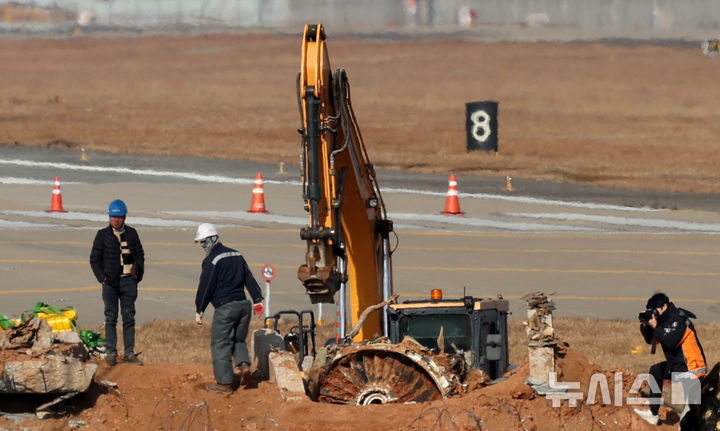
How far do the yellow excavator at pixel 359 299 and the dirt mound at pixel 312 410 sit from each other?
1.10 ft

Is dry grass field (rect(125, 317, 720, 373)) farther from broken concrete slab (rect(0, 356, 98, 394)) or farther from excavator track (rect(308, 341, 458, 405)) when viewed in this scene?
excavator track (rect(308, 341, 458, 405))

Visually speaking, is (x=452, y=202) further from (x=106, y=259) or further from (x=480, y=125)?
(x=106, y=259)

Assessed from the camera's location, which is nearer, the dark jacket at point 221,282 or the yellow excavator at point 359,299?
the yellow excavator at point 359,299

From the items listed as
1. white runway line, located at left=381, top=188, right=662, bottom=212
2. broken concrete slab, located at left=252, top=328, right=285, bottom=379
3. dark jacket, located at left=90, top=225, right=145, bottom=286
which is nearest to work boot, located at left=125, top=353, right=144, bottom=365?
dark jacket, located at left=90, top=225, right=145, bottom=286

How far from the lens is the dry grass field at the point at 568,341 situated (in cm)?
2234

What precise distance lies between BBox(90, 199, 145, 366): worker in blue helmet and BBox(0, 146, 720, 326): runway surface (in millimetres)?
6648

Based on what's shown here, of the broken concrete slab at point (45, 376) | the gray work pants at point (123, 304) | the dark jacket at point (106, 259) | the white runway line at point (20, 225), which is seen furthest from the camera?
the white runway line at point (20, 225)

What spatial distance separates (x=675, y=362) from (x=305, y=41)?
17.6ft

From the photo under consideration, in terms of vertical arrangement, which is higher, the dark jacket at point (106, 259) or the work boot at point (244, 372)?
the dark jacket at point (106, 259)

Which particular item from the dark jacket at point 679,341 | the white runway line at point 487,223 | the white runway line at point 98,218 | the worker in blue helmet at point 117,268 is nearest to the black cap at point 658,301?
the dark jacket at point 679,341

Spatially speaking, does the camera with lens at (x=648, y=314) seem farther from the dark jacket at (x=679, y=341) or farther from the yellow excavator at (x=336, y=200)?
the yellow excavator at (x=336, y=200)

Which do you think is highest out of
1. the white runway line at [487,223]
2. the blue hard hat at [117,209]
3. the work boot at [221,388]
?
the blue hard hat at [117,209]

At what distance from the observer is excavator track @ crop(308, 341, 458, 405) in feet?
48.0

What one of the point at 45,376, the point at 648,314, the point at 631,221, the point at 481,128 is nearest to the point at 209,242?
the point at 45,376
